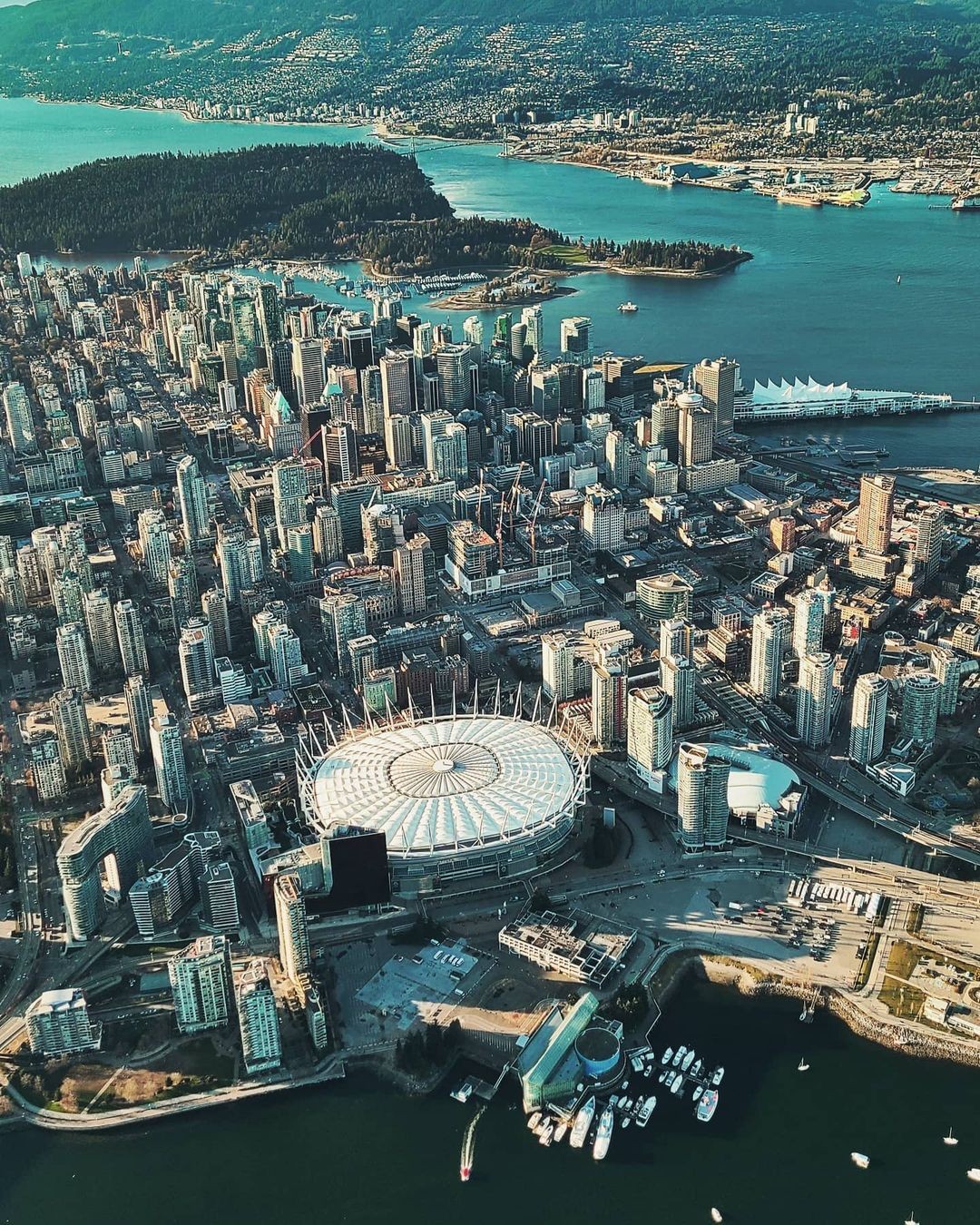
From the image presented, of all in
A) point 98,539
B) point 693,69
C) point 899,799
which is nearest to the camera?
point 899,799

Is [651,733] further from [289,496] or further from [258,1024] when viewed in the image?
[289,496]

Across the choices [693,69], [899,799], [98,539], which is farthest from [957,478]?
[693,69]

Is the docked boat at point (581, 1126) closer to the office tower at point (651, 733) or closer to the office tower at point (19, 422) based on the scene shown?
the office tower at point (651, 733)

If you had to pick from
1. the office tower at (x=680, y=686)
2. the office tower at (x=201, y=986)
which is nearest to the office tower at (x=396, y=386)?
the office tower at (x=680, y=686)

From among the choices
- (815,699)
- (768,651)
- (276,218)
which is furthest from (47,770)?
(276,218)

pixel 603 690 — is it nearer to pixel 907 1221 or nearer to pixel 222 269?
pixel 907 1221

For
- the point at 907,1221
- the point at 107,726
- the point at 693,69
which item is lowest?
the point at 907,1221
